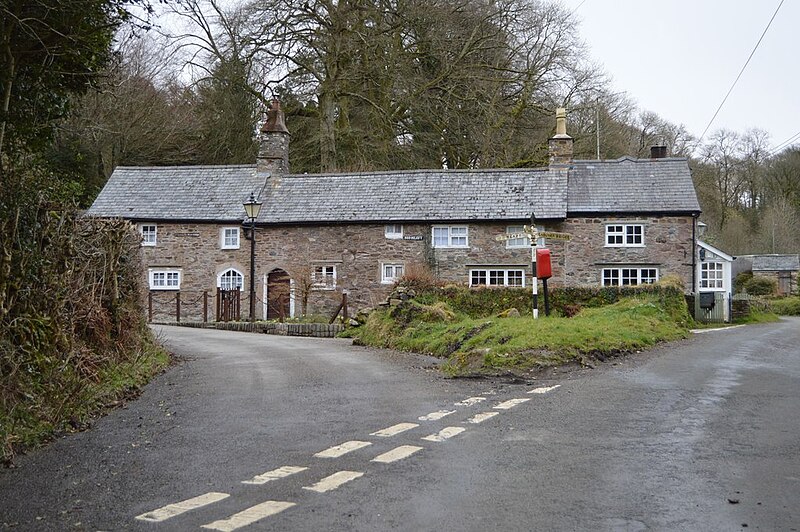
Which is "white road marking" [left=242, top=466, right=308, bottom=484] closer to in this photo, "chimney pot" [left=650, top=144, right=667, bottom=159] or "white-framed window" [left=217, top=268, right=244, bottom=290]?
"white-framed window" [left=217, top=268, right=244, bottom=290]

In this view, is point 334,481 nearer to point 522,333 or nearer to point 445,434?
point 445,434

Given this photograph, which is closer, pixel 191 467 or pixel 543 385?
pixel 191 467

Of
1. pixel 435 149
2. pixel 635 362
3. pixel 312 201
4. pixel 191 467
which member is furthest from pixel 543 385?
pixel 435 149

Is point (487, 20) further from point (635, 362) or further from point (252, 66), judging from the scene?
point (635, 362)

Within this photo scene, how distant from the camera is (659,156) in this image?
1483 inches

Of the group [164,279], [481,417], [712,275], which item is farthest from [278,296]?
[481,417]

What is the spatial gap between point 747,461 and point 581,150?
39.4 metres

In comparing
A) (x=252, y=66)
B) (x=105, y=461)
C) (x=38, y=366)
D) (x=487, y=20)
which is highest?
(x=487, y=20)

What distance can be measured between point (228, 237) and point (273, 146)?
16.3 feet

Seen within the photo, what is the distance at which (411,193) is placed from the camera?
34.6 metres

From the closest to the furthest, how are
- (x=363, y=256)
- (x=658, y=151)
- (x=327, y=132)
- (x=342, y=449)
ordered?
(x=342, y=449) < (x=363, y=256) < (x=658, y=151) < (x=327, y=132)

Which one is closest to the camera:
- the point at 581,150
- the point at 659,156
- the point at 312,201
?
the point at 312,201

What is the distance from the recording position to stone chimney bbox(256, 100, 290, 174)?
36.6 metres

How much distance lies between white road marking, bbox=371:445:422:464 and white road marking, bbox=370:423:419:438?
0.62 metres
